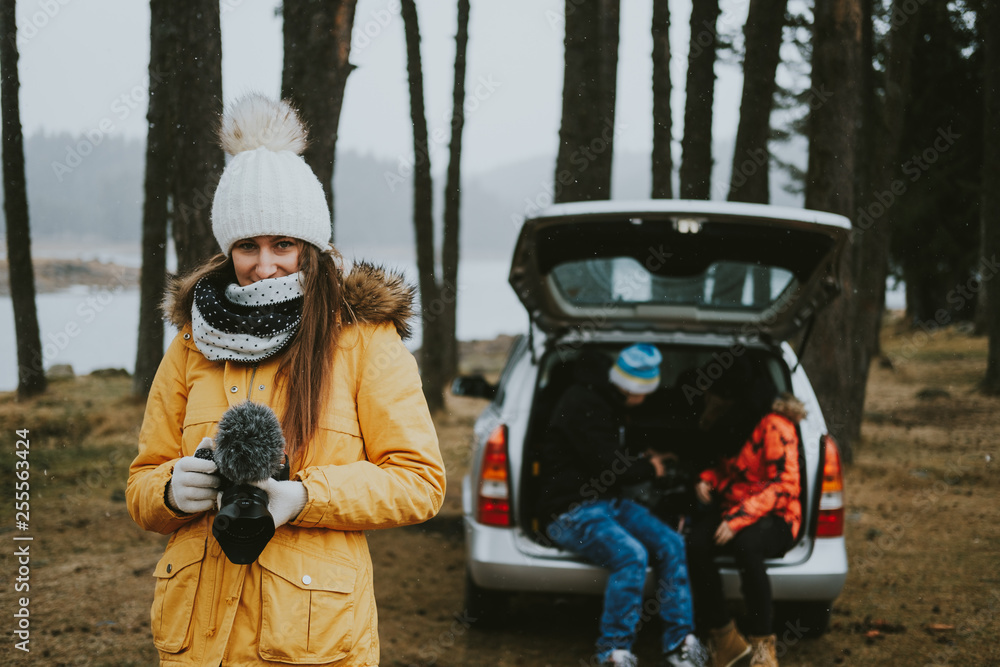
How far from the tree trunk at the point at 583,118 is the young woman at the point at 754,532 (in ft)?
14.5

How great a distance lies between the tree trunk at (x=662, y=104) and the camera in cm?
1153

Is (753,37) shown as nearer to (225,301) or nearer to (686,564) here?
(686,564)

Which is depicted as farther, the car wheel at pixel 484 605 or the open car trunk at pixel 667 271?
the car wheel at pixel 484 605

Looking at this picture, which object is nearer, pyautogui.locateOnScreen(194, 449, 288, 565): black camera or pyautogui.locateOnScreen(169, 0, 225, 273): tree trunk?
pyautogui.locateOnScreen(194, 449, 288, 565): black camera

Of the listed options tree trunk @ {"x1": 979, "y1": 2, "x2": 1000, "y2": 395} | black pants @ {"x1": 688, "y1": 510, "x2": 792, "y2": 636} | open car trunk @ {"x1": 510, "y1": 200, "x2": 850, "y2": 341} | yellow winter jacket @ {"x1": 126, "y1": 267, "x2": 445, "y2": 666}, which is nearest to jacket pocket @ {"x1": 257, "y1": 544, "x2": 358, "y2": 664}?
yellow winter jacket @ {"x1": 126, "y1": 267, "x2": 445, "y2": 666}

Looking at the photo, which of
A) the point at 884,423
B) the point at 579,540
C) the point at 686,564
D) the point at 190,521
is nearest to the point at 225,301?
the point at 190,521

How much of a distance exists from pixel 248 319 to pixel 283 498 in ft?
1.44

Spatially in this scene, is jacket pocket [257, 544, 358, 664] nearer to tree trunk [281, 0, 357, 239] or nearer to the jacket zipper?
the jacket zipper

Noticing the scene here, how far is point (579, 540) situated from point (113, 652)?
2323 mm

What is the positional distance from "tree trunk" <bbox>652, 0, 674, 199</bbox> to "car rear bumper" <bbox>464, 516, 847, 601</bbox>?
27.3ft

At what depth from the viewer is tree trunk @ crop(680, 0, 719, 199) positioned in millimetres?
9883

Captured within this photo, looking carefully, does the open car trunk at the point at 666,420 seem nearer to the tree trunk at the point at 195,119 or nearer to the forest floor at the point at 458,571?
the forest floor at the point at 458,571

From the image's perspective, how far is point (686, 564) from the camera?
3.99m

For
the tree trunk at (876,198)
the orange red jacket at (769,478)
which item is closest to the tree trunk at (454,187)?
the tree trunk at (876,198)
